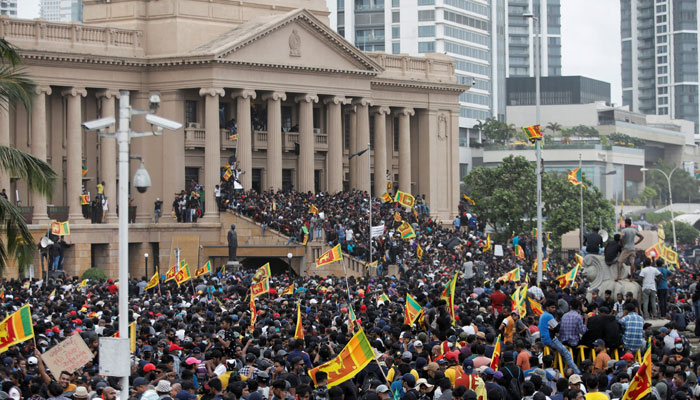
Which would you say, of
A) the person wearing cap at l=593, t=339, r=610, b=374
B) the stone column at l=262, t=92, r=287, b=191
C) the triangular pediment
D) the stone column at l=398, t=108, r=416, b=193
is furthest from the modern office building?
the person wearing cap at l=593, t=339, r=610, b=374

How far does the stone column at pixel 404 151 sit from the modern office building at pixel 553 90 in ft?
347

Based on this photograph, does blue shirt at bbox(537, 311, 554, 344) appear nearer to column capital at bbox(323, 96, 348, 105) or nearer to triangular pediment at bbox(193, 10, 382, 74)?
triangular pediment at bbox(193, 10, 382, 74)

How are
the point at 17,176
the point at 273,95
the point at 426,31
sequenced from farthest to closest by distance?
the point at 426,31
the point at 273,95
the point at 17,176

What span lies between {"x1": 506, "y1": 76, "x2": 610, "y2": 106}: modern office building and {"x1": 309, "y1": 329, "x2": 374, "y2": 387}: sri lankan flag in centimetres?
16732

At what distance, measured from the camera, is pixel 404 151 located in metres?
82.8

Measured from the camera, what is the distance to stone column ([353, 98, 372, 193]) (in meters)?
77.6

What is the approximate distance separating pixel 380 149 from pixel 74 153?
791 inches

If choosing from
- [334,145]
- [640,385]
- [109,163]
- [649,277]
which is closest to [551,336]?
[640,385]

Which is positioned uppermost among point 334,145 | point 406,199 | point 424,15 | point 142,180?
point 424,15

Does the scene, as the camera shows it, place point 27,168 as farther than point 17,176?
No

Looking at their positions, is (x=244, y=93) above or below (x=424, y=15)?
below

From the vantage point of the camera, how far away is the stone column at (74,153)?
223ft

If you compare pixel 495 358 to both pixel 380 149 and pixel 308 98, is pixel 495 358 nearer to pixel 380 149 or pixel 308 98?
pixel 308 98

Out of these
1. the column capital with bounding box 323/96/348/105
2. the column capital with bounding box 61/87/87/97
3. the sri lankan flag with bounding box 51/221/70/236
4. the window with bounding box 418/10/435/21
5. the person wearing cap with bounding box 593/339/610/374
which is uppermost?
the window with bounding box 418/10/435/21
